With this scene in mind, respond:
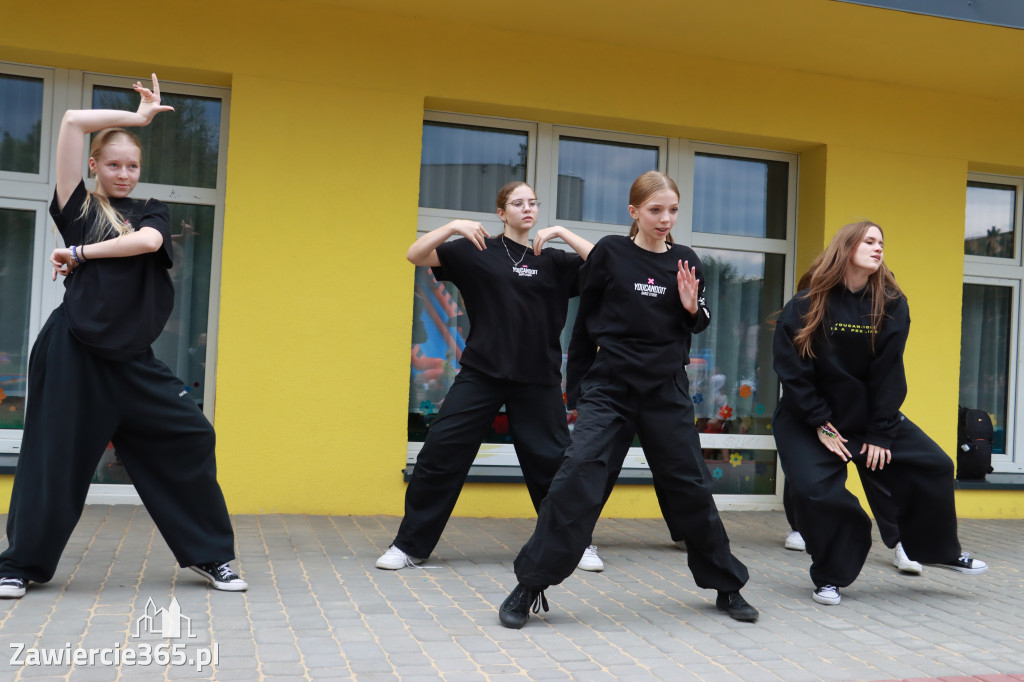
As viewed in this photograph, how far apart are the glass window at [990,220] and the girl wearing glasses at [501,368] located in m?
4.84

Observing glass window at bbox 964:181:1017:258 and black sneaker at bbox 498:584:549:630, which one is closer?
black sneaker at bbox 498:584:549:630

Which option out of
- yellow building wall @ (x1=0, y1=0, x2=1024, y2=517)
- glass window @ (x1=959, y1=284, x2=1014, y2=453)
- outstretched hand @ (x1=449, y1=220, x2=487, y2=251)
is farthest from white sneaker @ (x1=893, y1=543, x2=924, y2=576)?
glass window @ (x1=959, y1=284, x2=1014, y2=453)

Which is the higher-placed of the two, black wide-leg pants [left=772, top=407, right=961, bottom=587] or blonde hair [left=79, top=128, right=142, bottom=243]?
blonde hair [left=79, top=128, right=142, bottom=243]

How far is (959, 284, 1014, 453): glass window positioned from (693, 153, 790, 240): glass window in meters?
1.92

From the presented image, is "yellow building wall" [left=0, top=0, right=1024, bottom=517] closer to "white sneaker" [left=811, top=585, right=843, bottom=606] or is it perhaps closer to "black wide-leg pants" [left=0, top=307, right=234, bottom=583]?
"black wide-leg pants" [left=0, top=307, right=234, bottom=583]

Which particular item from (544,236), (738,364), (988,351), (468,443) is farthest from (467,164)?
(988,351)

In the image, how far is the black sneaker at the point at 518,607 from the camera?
3.88m

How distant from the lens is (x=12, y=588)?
3947 millimetres

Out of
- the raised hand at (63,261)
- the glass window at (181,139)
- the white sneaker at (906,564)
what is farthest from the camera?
the glass window at (181,139)

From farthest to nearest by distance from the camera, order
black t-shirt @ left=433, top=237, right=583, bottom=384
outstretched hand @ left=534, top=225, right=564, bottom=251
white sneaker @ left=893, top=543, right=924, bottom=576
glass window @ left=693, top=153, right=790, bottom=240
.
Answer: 1. glass window @ left=693, top=153, right=790, bottom=240
2. white sneaker @ left=893, top=543, right=924, bottom=576
3. black t-shirt @ left=433, top=237, right=583, bottom=384
4. outstretched hand @ left=534, top=225, right=564, bottom=251

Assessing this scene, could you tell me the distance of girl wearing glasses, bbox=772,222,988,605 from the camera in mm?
4648

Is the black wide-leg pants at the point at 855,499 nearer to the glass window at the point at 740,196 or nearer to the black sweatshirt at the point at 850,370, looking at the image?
the black sweatshirt at the point at 850,370

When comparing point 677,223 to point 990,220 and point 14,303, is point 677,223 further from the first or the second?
point 14,303

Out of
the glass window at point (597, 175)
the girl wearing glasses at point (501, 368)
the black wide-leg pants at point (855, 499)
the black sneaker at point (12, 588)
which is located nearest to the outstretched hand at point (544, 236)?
the girl wearing glasses at point (501, 368)
